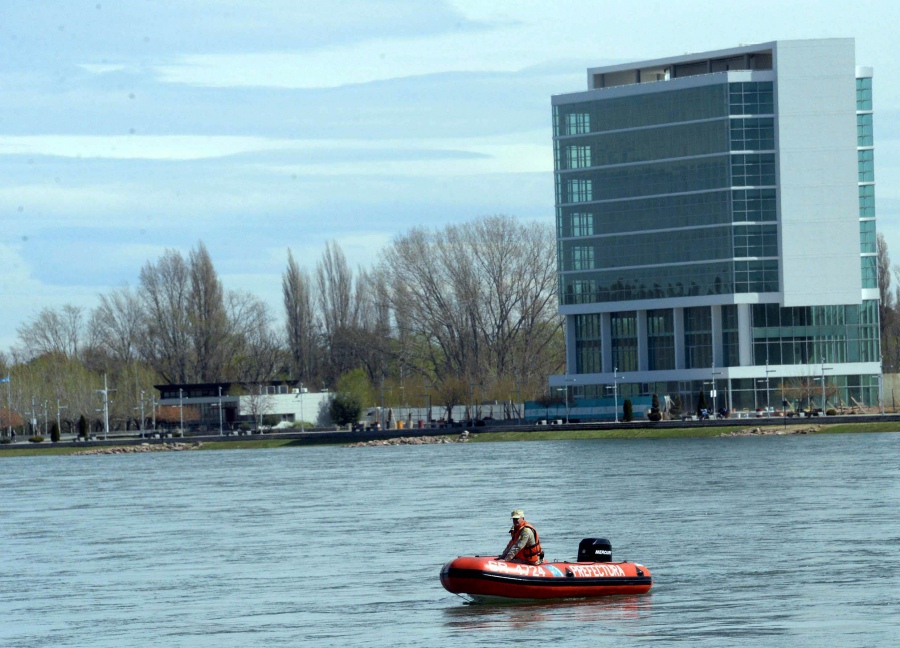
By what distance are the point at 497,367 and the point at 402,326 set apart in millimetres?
12972

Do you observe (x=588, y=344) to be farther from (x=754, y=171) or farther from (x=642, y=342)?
(x=754, y=171)

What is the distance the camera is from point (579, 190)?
173 meters

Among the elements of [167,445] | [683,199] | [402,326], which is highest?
[683,199]

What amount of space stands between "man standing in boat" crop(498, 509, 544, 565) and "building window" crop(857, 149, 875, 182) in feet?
446

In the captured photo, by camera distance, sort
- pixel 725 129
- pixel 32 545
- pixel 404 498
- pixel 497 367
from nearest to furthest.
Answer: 1. pixel 32 545
2. pixel 404 498
3. pixel 725 129
4. pixel 497 367

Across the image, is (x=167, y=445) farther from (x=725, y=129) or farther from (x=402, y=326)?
(x=725, y=129)

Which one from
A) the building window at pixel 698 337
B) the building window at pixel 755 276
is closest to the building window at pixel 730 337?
the building window at pixel 698 337

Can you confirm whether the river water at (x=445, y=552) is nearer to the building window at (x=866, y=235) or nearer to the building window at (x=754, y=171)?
the building window at (x=754, y=171)

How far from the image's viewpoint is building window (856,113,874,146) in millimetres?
163875

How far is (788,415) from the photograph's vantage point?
465ft

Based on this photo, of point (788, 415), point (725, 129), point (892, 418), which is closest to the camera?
point (892, 418)

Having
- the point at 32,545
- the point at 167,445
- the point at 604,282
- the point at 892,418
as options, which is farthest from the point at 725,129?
the point at 32,545

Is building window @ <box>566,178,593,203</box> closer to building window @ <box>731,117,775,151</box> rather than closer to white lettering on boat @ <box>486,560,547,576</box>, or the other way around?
building window @ <box>731,117,775,151</box>

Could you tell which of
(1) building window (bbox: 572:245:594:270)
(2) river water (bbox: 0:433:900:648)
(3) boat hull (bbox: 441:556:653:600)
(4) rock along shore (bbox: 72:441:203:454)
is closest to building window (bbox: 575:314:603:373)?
(1) building window (bbox: 572:245:594:270)
